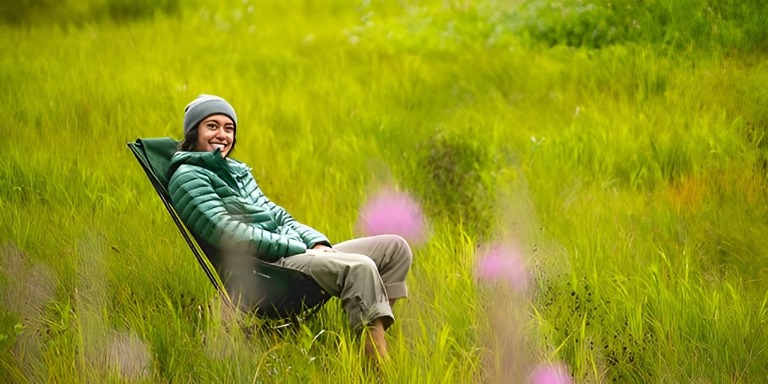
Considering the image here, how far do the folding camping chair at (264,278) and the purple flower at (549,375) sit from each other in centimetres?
71

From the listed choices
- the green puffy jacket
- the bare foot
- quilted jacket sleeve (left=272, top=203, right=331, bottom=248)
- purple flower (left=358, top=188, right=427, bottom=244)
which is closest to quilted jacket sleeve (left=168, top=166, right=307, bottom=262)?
the green puffy jacket

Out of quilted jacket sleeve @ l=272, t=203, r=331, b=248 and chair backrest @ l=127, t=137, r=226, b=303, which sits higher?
chair backrest @ l=127, t=137, r=226, b=303

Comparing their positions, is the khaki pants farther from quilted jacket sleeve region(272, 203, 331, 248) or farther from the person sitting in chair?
quilted jacket sleeve region(272, 203, 331, 248)

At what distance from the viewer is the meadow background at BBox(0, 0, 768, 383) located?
2.80m

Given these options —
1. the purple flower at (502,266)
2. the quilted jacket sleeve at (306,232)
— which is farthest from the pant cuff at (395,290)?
the purple flower at (502,266)

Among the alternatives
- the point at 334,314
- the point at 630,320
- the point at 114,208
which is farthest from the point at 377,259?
the point at 114,208

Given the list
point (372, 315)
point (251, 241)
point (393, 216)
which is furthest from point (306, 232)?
point (393, 216)

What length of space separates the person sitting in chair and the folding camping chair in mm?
33

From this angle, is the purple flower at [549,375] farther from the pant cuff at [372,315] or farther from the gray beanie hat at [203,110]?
the gray beanie hat at [203,110]

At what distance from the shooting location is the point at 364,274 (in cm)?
270

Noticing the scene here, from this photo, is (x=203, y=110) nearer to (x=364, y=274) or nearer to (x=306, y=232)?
(x=306, y=232)

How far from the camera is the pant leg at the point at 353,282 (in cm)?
269

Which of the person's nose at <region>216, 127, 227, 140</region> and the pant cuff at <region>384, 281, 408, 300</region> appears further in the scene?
Result: the person's nose at <region>216, 127, 227, 140</region>

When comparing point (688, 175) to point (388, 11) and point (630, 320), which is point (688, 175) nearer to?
point (630, 320)
